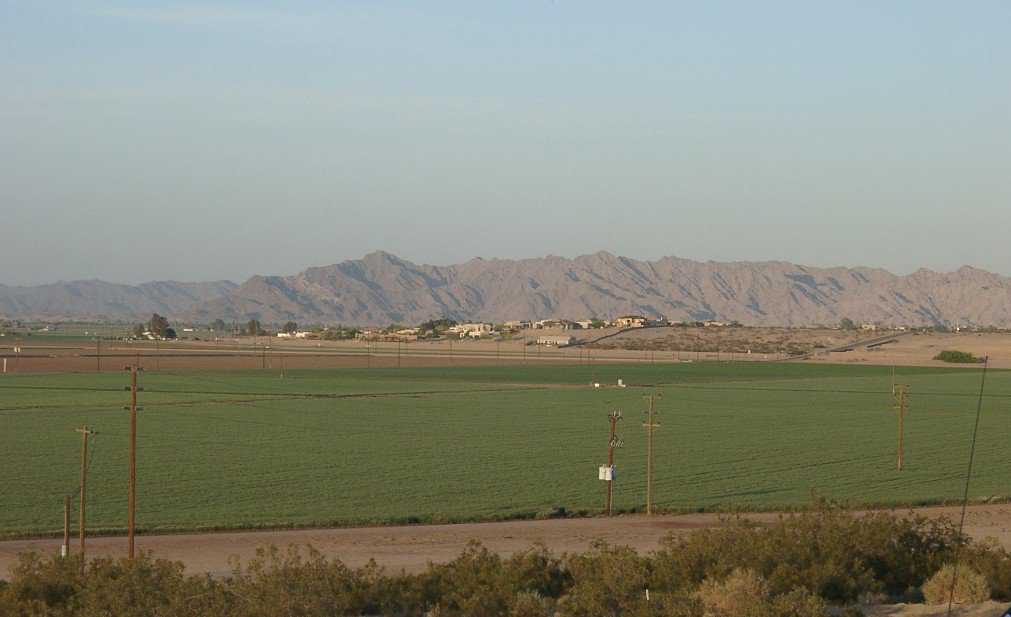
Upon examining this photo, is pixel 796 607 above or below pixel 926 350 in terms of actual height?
below

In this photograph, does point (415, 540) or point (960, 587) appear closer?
point (960, 587)

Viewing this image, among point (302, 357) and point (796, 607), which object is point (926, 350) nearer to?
point (302, 357)

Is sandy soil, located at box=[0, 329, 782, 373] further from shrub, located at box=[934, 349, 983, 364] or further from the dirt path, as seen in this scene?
the dirt path

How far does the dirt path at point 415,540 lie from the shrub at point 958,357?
393 feet


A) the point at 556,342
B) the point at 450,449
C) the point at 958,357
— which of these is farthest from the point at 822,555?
the point at 556,342

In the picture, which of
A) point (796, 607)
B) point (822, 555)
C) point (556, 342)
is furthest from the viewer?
point (556, 342)

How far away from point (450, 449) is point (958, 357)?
111 meters

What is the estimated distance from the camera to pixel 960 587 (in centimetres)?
2094

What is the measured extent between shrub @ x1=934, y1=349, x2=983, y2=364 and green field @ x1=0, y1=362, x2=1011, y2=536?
54196mm

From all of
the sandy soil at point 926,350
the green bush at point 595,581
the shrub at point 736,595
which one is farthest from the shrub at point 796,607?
the sandy soil at point 926,350

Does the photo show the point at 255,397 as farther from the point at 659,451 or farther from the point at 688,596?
the point at 688,596

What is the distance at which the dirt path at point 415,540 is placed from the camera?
3069 cm

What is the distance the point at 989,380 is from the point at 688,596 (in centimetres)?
10121

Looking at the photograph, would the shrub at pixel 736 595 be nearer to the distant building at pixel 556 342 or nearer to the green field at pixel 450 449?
the green field at pixel 450 449
